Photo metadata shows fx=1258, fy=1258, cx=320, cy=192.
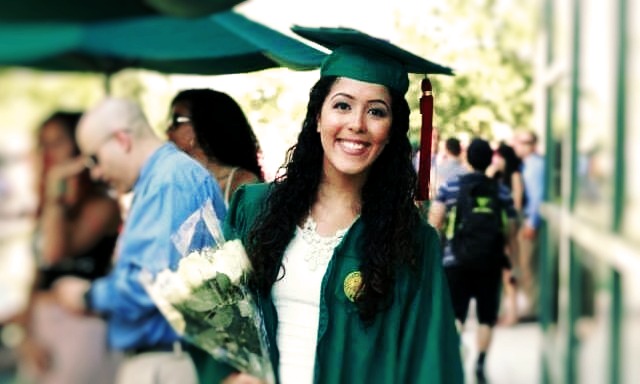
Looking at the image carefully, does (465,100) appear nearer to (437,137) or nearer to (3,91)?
(437,137)

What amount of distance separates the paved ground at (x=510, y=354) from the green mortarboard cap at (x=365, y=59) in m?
1.17

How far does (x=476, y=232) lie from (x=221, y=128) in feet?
3.95

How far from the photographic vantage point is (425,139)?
2.30 meters

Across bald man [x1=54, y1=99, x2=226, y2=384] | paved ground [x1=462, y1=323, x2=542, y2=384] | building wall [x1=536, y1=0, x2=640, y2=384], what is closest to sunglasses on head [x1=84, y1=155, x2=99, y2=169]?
bald man [x1=54, y1=99, x2=226, y2=384]

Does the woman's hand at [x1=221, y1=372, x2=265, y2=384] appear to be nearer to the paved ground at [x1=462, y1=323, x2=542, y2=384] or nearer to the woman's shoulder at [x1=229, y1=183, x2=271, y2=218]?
the woman's shoulder at [x1=229, y1=183, x2=271, y2=218]

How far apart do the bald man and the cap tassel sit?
22.3 inches

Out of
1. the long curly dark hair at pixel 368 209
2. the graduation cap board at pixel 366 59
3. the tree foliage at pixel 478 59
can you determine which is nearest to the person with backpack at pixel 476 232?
the tree foliage at pixel 478 59

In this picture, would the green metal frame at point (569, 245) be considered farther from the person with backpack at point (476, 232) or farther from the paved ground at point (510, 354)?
the person with backpack at point (476, 232)

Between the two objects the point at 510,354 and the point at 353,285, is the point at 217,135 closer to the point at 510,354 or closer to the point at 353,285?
the point at 353,285

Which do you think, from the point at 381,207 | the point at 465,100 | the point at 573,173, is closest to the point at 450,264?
the point at 465,100

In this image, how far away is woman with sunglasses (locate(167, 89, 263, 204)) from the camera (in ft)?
6.03

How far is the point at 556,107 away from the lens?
4449 millimetres

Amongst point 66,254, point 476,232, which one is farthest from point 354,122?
point 476,232

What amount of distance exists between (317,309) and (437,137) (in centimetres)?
49
